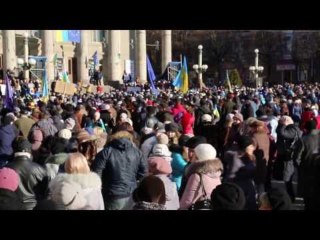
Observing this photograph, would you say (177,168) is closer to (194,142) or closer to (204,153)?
(194,142)

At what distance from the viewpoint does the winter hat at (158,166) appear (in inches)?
282

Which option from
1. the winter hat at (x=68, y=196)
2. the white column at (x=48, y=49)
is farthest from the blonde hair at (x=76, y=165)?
the white column at (x=48, y=49)

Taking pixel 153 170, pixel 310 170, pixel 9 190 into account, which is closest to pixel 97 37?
pixel 310 170

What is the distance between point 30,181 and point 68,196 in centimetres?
132

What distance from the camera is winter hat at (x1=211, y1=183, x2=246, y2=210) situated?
5.18m

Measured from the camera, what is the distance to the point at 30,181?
23.2 ft

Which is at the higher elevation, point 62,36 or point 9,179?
point 62,36

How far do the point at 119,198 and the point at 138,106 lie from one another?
9.65 m

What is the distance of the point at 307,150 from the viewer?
30.8 ft

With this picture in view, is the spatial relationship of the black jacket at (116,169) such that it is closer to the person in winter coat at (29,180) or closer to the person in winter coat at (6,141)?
the person in winter coat at (29,180)
